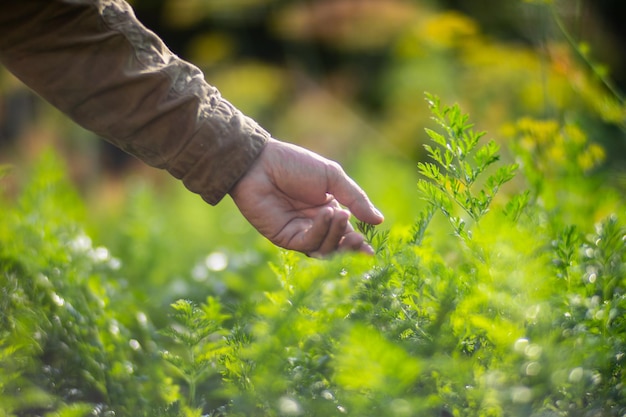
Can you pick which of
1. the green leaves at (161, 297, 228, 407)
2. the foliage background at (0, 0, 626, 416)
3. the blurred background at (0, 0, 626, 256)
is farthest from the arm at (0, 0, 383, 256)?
the blurred background at (0, 0, 626, 256)

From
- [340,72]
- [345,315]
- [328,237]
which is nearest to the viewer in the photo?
[345,315]

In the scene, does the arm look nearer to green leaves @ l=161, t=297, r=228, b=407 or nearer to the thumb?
the thumb

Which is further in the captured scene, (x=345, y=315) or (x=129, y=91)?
(x=129, y=91)

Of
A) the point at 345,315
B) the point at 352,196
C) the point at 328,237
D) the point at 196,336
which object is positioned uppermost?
the point at 352,196

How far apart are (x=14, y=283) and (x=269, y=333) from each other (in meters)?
0.64

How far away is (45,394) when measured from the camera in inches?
52.4

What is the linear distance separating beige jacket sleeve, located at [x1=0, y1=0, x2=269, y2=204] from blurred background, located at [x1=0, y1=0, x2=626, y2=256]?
296cm

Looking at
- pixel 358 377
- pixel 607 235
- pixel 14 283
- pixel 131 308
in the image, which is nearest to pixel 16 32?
pixel 14 283

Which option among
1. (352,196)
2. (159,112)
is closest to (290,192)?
(352,196)

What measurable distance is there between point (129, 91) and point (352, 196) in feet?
1.64

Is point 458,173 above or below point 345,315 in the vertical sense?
above

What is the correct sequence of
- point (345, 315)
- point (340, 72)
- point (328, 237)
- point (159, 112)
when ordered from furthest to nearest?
point (340, 72)
point (159, 112)
point (328, 237)
point (345, 315)

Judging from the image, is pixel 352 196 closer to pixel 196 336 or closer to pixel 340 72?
pixel 196 336

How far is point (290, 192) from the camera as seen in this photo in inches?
60.7
